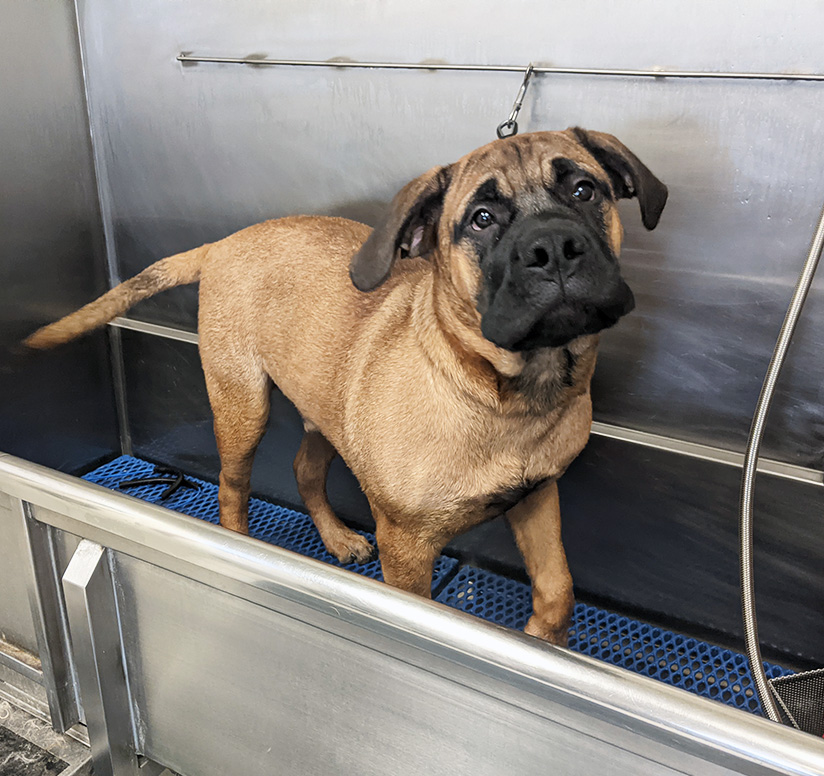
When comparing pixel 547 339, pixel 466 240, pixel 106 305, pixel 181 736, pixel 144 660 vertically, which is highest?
pixel 466 240

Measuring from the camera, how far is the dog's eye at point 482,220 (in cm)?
121

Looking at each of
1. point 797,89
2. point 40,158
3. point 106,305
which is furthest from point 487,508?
point 40,158

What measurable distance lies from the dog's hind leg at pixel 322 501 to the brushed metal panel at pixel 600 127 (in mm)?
624

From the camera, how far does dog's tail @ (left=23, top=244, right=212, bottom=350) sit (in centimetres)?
188

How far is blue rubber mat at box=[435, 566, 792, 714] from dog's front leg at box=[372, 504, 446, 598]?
0.34 meters

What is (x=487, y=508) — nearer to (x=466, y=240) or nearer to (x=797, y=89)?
(x=466, y=240)

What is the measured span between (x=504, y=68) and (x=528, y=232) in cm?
64

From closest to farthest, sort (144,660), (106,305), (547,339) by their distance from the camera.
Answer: (547,339) < (144,660) < (106,305)


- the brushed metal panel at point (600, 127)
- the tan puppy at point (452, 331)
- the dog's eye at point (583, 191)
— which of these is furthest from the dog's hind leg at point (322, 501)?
the dog's eye at point (583, 191)

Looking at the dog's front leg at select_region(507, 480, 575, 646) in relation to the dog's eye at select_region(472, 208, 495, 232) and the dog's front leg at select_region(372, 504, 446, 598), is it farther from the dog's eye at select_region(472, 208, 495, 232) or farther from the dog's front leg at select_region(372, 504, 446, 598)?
the dog's eye at select_region(472, 208, 495, 232)

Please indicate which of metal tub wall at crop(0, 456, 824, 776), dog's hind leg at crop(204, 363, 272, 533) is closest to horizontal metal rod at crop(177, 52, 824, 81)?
dog's hind leg at crop(204, 363, 272, 533)

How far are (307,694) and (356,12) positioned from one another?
1448 mm

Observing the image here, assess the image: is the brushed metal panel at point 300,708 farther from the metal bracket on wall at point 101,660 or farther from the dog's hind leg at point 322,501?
the dog's hind leg at point 322,501

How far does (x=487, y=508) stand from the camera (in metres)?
1.38
